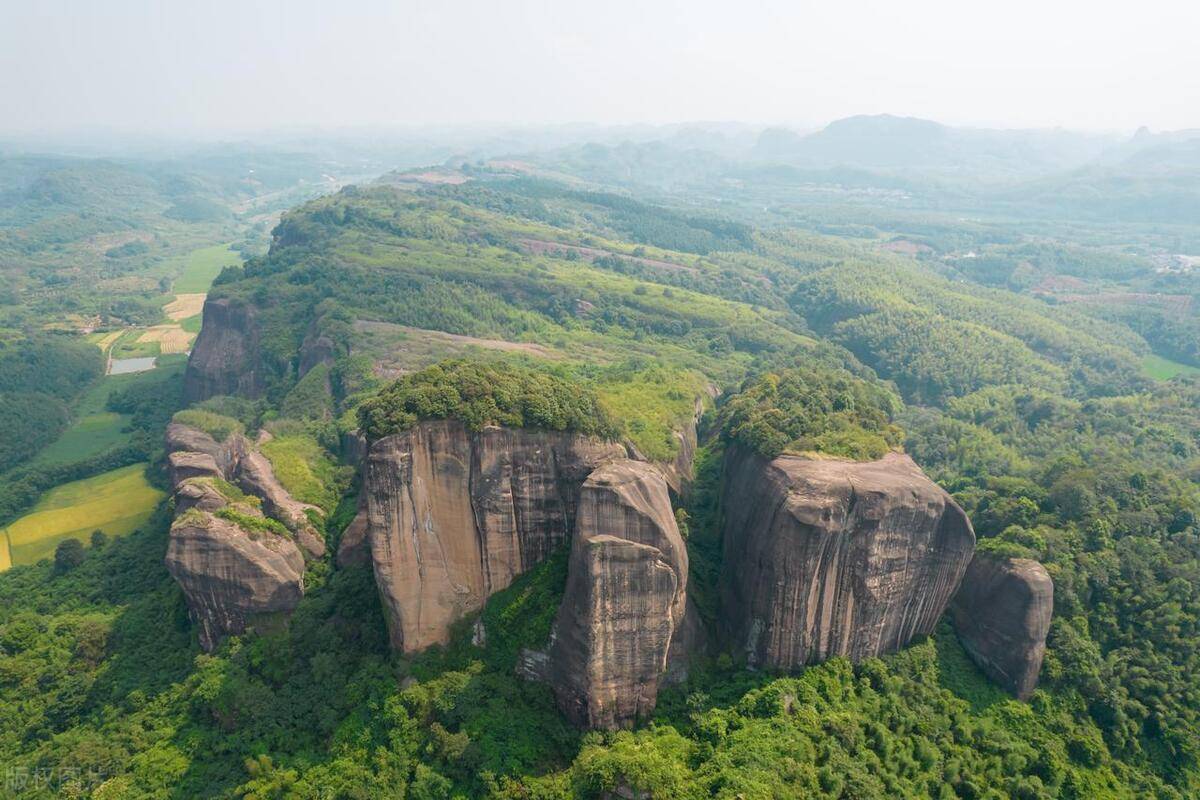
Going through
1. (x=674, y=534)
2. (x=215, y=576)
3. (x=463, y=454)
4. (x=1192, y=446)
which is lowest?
(x=1192, y=446)

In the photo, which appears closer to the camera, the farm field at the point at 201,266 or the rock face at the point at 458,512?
the rock face at the point at 458,512

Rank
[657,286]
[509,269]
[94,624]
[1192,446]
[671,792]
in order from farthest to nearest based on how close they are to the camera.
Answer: [657,286] → [509,269] → [1192,446] → [94,624] → [671,792]

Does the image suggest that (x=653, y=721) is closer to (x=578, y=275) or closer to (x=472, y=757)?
(x=472, y=757)

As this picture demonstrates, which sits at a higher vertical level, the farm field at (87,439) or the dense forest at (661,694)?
the dense forest at (661,694)

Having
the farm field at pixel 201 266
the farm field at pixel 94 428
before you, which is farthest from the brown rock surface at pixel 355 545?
the farm field at pixel 201 266

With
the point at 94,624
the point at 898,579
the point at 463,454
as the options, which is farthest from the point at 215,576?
the point at 898,579

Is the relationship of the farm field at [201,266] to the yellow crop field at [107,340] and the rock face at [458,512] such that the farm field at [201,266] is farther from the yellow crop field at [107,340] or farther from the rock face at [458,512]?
the rock face at [458,512]
